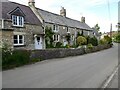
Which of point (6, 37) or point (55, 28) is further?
point (55, 28)

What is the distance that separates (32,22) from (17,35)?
5290 millimetres

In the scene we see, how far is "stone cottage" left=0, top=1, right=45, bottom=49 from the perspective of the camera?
102ft

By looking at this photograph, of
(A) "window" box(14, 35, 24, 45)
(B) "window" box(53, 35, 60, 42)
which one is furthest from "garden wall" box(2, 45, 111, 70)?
(B) "window" box(53, 35, 60, 42)

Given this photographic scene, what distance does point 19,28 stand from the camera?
34719 millimetres

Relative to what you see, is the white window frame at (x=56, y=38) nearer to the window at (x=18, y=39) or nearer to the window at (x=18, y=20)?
the window at (x=18, y=39)

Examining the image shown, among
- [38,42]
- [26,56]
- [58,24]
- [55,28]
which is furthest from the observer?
[58,24]

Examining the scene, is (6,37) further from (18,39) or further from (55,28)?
(55,28)

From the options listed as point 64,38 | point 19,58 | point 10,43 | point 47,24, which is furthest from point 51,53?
point 64,38

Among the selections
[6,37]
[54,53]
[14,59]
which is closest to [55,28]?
[6,37]

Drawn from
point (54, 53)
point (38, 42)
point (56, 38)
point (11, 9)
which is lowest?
point (54, 53)

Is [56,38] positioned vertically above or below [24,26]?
below

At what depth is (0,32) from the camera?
98.5ft

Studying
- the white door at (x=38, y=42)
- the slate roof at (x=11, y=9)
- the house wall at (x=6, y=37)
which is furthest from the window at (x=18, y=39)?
the white door at (x=38, y=42)

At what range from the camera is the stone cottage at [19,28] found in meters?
31.0
